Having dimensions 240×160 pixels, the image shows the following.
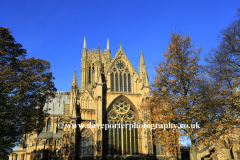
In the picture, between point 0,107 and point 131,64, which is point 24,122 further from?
point 131,64

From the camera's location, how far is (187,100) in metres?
20.4

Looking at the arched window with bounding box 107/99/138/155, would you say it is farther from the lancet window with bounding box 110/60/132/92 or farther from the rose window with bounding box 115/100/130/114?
the lancet window with bounding box 110/60/132/92

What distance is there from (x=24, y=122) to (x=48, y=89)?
3.82 metres

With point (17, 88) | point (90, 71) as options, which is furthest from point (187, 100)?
point (90, 71)

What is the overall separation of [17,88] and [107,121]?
18.1 meters

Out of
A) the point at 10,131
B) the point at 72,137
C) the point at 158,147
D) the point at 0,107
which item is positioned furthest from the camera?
the point at 158,147

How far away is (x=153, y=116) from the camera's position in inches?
894

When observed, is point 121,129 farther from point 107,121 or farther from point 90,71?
point 90,71

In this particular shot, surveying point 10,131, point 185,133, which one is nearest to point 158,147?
point 185,133

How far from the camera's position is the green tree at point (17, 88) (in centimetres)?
1978

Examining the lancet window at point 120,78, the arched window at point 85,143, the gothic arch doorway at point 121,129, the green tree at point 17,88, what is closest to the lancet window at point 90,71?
the lancet window at point 120,78

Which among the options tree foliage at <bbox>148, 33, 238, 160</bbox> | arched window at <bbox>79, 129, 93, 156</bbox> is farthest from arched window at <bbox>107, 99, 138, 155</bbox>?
tree foliage at <bbox>148, 33, 238, 160</bbox>

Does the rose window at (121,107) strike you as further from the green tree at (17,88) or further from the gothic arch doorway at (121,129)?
the green tree at (17,88)

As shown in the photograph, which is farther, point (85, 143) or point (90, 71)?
point (90, 71)
